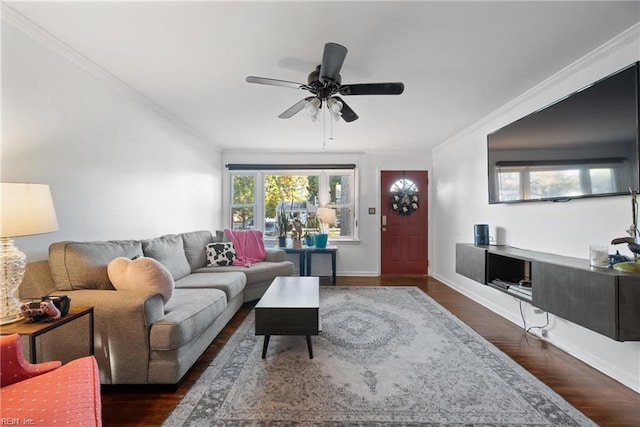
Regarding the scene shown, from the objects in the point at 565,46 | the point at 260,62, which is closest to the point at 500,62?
the point at 565,46

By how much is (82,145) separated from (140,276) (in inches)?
49.1

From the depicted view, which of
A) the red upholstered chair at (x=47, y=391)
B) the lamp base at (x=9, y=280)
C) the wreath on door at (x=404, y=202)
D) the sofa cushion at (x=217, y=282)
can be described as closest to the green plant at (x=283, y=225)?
the sofa cushion at (x=217, y=282)

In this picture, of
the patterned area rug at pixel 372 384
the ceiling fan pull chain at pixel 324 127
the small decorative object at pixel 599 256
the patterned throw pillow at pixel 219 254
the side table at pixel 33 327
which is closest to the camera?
the side table at pixel 33 327

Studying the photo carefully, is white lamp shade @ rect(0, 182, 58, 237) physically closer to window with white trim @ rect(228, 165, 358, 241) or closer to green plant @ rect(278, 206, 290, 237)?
green plant @ rect(278, 206, 290, 237)

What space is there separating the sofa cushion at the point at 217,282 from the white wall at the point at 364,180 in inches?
83.3

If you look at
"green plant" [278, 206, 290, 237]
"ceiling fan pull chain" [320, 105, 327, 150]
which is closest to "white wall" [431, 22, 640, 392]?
"ceiling fan pull chain" [320, 105, 327, 150]

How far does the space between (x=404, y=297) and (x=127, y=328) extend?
3.08m

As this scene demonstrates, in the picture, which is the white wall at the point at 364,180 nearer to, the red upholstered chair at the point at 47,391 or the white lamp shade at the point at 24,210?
the white lamp shade at the point at 24,210

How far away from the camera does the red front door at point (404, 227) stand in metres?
5.11

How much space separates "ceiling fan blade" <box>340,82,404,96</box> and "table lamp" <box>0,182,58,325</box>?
1.94m

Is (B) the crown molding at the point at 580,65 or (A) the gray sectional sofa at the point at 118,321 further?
(B) the crown molding at the point at 580,65

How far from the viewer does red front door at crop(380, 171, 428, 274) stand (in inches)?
201

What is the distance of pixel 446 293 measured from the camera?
3977 mm

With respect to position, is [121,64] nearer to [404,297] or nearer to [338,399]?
[338,399]
